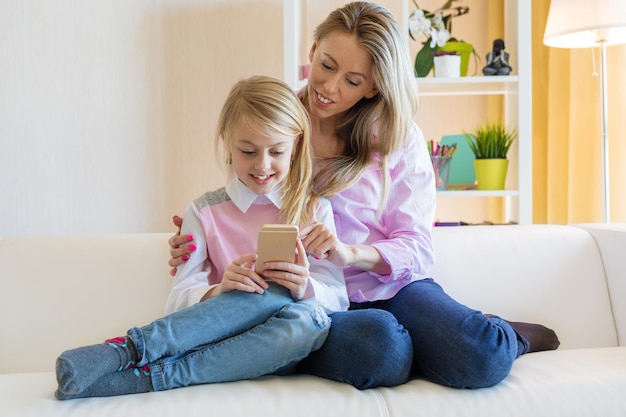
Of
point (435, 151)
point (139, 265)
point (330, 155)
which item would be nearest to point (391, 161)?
point (330, 155)

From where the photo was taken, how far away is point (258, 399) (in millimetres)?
1220

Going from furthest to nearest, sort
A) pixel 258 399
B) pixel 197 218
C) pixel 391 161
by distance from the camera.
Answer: pixel 391 161, pixel 197 218, pixel 258 399

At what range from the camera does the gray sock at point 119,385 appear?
4.02 ft

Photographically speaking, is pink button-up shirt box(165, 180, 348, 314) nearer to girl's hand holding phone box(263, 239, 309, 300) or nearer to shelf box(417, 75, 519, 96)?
girl's hand holding phone box(263, 239, 309, 300)

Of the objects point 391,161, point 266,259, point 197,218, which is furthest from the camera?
point 391,161

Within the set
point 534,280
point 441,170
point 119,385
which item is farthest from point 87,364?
point 441,170

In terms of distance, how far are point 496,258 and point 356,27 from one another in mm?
616

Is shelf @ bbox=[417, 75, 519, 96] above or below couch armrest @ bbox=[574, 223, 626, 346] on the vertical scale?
above

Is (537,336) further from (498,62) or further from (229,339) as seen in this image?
(498,62)

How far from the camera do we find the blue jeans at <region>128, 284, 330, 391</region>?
1.26 meters

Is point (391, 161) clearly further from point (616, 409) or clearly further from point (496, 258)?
point (616, 409)

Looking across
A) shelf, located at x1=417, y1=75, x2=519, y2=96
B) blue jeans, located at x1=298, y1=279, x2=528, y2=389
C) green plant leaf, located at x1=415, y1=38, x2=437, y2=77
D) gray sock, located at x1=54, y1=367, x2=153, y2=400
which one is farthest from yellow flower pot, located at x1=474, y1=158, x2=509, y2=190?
→ gray sock, located at x1=54, y1=367, x2=153, y2=400

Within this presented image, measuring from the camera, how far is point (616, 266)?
Result: 1755 millimetres

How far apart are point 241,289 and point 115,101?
1.44 meters
